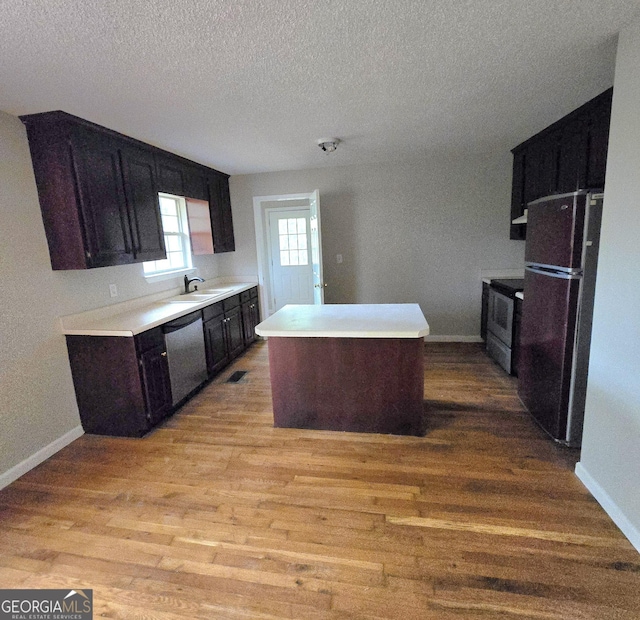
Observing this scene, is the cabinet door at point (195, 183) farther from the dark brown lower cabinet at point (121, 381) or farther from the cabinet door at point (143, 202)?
the dark brown lower cabinet at point (121, 381)

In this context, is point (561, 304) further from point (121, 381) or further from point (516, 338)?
point (121, 381)

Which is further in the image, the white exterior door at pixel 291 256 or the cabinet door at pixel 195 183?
the white exterior door at pixel 291 256

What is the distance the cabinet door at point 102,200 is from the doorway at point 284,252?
87.9 inches

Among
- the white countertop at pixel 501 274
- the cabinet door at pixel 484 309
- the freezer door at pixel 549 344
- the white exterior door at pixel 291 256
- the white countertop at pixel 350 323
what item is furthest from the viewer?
the white exterior door at pixel 291 256

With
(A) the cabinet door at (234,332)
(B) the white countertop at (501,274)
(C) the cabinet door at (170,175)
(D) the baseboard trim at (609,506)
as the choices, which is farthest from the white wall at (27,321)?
(B) the white countertop at (501,274)

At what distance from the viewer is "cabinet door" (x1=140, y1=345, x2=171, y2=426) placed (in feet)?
8.80

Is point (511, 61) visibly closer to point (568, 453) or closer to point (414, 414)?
point (414, 414)

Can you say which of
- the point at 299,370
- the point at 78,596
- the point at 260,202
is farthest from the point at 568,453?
the point at 260,202

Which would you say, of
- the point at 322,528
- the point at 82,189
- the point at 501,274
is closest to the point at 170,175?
the point at 82,189

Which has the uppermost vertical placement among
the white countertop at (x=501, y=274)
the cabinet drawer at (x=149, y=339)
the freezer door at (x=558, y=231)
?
the freezer door at (x=558, y=231)

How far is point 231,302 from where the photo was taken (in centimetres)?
422

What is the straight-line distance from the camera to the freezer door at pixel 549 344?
2221 mm

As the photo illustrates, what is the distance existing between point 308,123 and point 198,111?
857 millimetres

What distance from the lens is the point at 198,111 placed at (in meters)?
2.46
